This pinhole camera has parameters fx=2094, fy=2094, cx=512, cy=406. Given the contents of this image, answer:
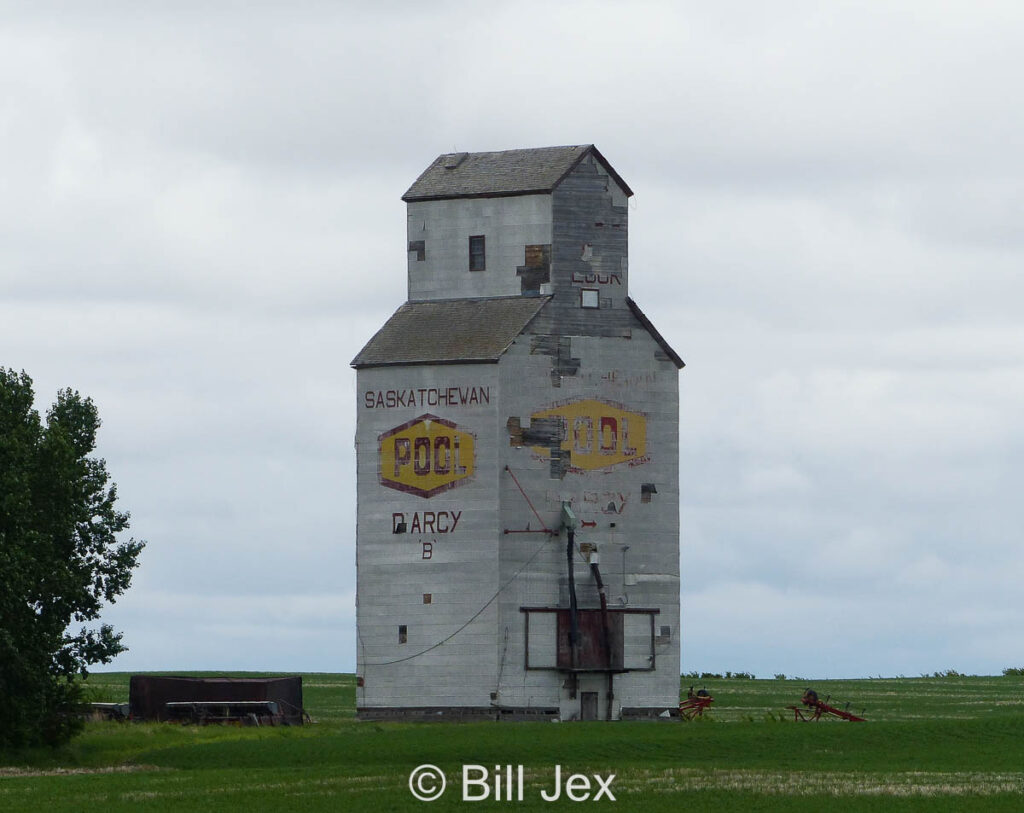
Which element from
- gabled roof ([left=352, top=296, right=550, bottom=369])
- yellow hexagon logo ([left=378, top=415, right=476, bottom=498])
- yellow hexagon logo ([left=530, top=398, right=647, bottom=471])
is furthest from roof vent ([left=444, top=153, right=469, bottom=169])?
yellow hexagon logo ([left=530, top=398, right=647, bottom=471])

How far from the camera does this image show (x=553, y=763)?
63406 mm

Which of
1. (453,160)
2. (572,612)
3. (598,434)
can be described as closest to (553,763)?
(572,612)

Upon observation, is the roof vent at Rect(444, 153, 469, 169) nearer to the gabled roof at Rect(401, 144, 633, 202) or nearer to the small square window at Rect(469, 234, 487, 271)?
the gabled roof at Rect(401, 144, 633, 202)

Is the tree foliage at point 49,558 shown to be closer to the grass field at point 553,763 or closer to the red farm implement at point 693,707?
the grass field at point 553,763

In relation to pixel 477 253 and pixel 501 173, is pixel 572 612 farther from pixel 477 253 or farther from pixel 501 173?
pixel 501 173

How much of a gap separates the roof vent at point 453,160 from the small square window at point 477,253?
3634 mm

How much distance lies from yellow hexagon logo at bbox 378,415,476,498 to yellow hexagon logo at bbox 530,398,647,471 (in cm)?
278

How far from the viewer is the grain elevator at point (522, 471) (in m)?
76.9

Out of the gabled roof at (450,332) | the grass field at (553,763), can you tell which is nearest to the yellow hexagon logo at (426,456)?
the gabled roof at (450,332)

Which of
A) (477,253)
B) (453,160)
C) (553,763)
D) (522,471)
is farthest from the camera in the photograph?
(453,160)

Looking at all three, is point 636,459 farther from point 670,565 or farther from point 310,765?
point 310,765

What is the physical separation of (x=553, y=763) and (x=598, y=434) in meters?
17.9

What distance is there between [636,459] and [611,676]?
8.22m

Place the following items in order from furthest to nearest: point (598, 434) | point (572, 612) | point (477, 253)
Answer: point (477, 253) → point (598, 434) → point (572, 612)
